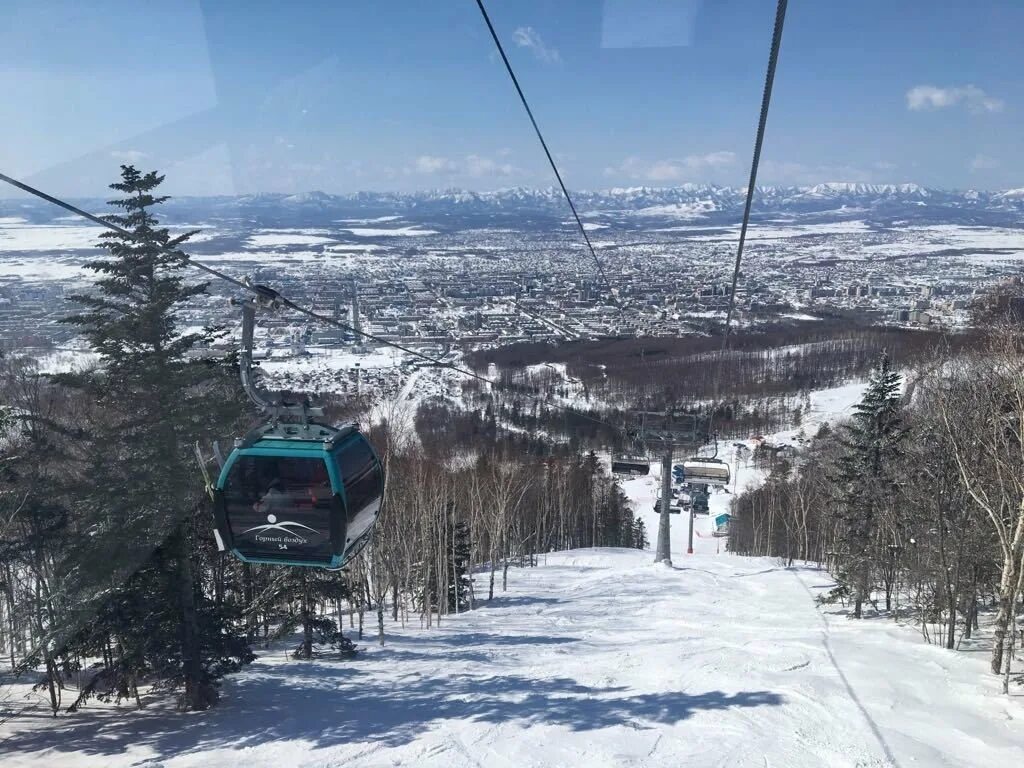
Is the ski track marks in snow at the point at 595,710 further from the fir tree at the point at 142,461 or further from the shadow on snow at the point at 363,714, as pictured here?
the fir tree at the point at 142,461

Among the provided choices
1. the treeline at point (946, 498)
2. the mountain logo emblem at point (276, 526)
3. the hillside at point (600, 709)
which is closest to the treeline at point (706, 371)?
the treeline at point (946, 498)

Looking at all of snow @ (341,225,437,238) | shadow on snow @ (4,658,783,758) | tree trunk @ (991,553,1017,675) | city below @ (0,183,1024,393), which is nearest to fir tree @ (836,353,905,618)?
tree trunk @ (991,553,1017,675)

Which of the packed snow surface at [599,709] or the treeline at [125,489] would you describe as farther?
the treeline at [125,489]

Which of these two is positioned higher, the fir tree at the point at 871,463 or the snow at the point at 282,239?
the snow at the point at 282,239

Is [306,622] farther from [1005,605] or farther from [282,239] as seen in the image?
[282,239]

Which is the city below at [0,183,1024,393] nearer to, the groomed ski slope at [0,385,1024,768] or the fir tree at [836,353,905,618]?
the groomed ski slope at [0,385,1024,768]

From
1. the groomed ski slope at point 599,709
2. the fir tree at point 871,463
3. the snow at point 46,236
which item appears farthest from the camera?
the fir tree at point 871,463

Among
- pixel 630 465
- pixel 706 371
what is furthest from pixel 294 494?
pixel 706 371
